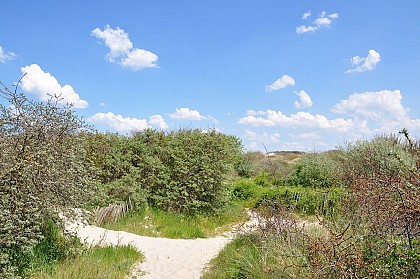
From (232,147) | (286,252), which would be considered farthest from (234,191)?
(286,252)

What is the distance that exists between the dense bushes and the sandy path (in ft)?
7.21

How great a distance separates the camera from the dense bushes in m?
11.1

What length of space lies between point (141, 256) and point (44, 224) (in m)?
2.00

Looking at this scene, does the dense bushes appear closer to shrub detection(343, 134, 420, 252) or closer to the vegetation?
the vegetation

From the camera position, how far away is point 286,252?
16.6 feet

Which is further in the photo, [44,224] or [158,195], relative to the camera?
[158,195]

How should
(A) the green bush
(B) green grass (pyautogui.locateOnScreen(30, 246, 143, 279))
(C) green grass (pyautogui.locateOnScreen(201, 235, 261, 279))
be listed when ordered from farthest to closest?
(A) the green bush, (B) green grass (pyautogui.locateOnScreen(30, 246, 143, 279)), (C) green grass (pyautogui.locateOnScreen(201, 235, 261, 279))

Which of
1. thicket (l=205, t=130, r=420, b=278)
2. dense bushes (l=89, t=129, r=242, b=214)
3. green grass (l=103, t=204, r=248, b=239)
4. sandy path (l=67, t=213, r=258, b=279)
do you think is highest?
dense bushes (l=89, t=129, r=242, b=214)

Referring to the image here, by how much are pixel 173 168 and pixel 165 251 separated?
4.16 metres

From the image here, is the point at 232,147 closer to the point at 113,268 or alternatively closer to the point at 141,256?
the point at 141,256

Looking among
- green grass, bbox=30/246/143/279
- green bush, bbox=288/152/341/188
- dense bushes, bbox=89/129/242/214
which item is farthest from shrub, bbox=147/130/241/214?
green bush, bbox=288/152/341/188

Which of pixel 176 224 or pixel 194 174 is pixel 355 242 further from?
pixel 194 174

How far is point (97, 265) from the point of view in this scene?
244 inches

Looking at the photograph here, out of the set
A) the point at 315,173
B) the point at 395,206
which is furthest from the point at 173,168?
the point at 395,206
